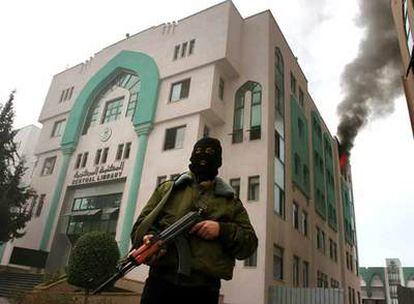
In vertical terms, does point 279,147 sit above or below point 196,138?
above

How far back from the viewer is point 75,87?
33.0 m

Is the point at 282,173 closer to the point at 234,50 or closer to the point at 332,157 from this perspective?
the point at 234,50

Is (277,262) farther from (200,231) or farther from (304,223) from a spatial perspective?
(200,231)

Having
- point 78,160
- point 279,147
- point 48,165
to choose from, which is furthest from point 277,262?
point 48,165

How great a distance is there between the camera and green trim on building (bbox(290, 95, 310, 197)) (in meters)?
25.9

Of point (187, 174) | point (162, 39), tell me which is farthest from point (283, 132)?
point (187, 174)

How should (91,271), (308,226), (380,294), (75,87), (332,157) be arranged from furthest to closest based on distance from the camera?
(380,294) → (332,157) → (75,87) → (308,226) → (91,271)

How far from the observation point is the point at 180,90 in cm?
2486

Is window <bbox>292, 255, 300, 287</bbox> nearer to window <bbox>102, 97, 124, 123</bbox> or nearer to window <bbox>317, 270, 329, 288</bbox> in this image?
window <bbox>317, 270, 329, 288</bbox>

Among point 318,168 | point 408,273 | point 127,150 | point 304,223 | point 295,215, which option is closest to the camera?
point 295,215

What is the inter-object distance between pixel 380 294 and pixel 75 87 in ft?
172

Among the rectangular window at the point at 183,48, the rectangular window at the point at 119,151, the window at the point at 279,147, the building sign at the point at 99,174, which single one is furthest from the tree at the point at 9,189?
the window at the point at 279,147

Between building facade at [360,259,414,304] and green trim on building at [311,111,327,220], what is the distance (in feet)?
113

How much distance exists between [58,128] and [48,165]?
11.1ft
